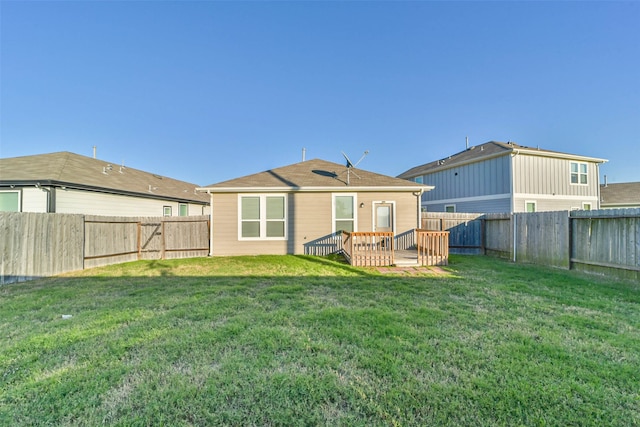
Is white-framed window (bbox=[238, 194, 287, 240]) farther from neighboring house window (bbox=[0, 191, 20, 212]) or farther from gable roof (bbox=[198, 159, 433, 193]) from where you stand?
neighboring house window (bbox=[0, 191, 20, 212])

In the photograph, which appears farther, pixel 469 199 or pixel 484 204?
pixel 469 199

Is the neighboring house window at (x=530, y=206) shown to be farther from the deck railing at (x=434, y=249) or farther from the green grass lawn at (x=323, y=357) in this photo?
the green grass lawn at (x=323, y=357)

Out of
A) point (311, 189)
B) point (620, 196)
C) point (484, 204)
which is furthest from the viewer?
point (620, 196)

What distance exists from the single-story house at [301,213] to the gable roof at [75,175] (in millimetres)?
5319

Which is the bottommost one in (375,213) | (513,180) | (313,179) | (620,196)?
(375,213)

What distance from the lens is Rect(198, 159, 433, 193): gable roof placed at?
10305 mm

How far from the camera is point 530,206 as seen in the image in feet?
48.3

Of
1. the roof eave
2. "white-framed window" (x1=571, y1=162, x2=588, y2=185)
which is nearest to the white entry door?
the roof eave

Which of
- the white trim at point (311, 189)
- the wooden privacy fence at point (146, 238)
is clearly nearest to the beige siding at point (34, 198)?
the wooden privacy fence at point (146, 238)

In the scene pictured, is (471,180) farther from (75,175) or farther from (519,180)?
(75,175)

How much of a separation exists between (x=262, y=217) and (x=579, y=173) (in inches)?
751

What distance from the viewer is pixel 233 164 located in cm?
2764

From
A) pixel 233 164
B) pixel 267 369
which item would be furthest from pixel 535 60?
pixel 233 164

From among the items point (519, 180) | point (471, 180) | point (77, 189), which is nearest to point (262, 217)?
point (77, 189)
